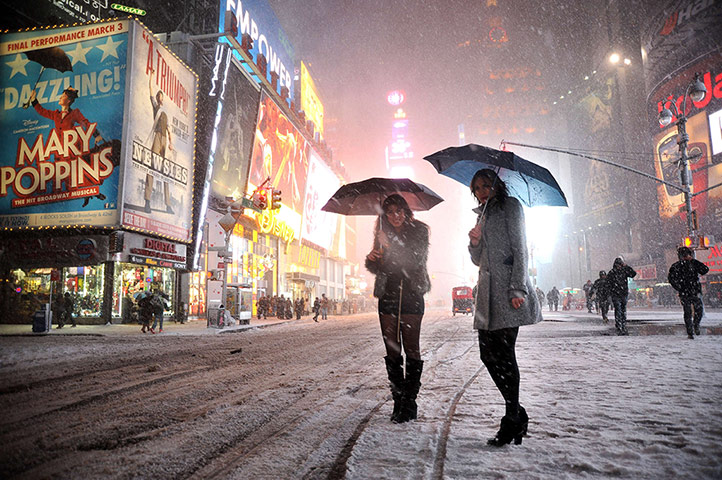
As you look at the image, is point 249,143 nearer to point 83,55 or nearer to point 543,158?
point 83,55

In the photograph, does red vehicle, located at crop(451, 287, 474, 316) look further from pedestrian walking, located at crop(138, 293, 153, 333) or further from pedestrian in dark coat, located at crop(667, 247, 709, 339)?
pedestrian in dark coat, located at crop(667, 247, 709, 339)

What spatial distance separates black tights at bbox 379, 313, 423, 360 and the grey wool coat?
61cm

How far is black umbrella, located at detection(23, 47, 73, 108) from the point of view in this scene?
20531 mm

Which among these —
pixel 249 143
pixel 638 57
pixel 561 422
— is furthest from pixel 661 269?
pixel 561 422

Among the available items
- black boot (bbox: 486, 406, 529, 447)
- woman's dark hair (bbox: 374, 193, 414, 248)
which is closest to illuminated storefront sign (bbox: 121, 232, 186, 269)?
woman's dark hair (bbox: 374, 193, 414, 248)

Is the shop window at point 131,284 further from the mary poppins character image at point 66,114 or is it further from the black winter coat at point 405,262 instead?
the black winter coat at point 405,262

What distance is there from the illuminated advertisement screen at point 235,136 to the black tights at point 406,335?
86.4 feet

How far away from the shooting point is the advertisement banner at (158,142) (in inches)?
800

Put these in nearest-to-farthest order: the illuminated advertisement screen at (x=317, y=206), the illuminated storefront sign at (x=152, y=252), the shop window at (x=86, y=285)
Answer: the illuminated storefront sign at (x=152, y=252), the shop window at (x=86, y=285), the illuminated advertisement screen at (x=317, y=206)

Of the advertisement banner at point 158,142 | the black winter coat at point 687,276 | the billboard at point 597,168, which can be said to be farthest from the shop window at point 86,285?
the billboard at point 597,168

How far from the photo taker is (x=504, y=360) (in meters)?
3.11

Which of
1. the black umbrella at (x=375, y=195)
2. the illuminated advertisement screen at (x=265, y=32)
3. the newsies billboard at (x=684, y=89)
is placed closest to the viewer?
the black umbrella at (x=375, y=195)

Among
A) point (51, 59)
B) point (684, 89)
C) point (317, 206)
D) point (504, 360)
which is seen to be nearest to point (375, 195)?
point (504, 360)

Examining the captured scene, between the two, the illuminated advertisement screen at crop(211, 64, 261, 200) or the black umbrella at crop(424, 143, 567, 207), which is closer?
the black umbrella at crop(424, 143, 567, 207)
